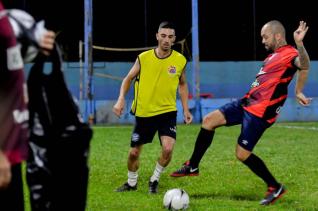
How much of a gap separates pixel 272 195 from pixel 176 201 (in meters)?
1.28

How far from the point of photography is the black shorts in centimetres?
917

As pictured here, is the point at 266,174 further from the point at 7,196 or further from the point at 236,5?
the point at 236,5

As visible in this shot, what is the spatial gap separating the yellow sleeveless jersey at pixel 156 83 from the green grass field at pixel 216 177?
1.12m

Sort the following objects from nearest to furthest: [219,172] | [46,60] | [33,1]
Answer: [46,60]
[219,172]
[33,1]

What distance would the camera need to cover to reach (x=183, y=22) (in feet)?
102

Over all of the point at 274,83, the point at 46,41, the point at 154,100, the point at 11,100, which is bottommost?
the point at 154,100

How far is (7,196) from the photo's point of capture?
3.96 meters

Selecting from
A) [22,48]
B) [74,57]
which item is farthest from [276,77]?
[74,57]

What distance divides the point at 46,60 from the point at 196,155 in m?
4.91

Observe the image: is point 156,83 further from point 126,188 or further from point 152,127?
point 126,188

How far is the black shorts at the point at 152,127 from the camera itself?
9172mm

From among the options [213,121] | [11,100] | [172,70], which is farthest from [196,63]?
[11,100]

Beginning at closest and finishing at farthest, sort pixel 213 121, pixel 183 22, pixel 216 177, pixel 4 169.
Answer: pixel 4 169
pixel 213 121
pixel 216 177
pixel 183 22

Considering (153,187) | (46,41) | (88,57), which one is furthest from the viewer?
(88,57)
